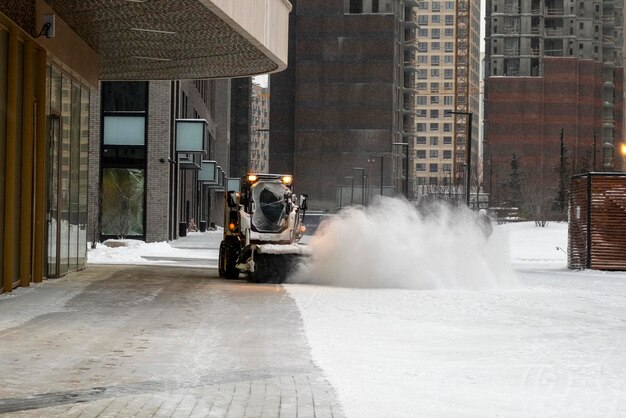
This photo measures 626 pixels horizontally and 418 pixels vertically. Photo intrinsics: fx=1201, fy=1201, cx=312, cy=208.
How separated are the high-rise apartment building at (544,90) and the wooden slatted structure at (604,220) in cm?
11220

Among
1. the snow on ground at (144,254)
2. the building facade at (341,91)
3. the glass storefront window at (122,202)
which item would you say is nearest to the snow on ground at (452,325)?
the snow on ground at (144,254)

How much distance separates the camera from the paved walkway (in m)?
10.2

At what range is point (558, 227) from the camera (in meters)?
70.1

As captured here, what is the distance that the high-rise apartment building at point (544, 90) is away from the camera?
6324 inches

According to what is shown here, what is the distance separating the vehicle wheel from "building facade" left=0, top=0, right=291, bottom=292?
3.86 m

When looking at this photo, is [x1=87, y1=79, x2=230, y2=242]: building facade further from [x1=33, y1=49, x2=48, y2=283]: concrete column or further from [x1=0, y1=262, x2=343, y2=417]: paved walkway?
[x1=0, y1=262, x2=343, y2=417]: paved walkway

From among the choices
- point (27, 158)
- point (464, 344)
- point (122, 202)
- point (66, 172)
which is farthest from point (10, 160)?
point (122, 202)

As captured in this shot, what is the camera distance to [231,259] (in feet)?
100

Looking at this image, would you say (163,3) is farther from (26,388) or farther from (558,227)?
(558,227)

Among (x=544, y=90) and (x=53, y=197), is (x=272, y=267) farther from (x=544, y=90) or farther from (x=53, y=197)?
(x=544, y=90)

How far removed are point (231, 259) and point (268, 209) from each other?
62.5 inches

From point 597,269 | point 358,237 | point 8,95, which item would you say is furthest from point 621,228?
point 8,95

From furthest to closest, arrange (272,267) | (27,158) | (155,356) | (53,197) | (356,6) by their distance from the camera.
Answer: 1. (356,6)
2. (272,267)
3. (53,197)
4. (27,158)
5. (155,356)

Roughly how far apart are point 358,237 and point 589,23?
15574cm
